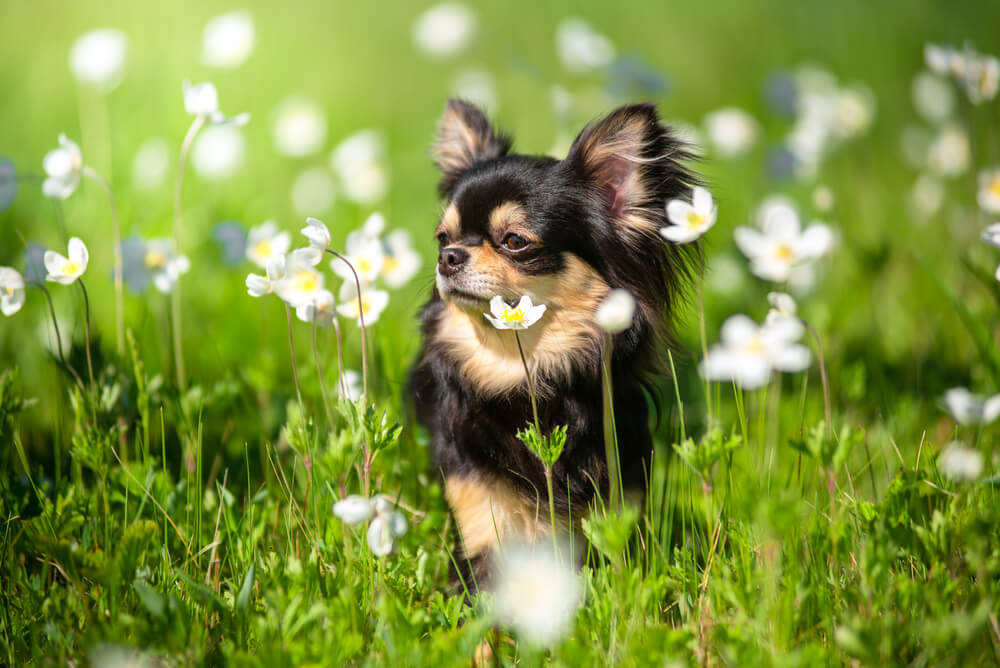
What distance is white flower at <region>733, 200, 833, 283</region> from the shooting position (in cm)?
193

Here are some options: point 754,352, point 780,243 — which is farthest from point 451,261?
point 754,352

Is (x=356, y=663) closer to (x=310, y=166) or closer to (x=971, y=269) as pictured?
(x=971, y=269)

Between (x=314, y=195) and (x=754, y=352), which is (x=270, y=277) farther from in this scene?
(x=314, y=195)

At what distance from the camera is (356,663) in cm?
192

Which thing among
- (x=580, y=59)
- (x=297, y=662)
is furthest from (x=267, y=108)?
(x=297, y=662)

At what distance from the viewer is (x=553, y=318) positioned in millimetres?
2557

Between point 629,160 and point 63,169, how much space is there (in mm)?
1609

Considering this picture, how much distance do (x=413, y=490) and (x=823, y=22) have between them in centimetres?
689

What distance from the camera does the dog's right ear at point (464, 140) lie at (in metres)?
3.03

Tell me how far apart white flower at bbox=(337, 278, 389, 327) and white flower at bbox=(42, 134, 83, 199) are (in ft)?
2.64

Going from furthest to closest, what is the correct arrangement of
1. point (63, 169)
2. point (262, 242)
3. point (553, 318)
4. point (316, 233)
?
point (262, 242) < point (553, 318) < point (63, 169) < point (316, 233)

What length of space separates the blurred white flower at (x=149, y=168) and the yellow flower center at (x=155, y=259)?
6.67 feet

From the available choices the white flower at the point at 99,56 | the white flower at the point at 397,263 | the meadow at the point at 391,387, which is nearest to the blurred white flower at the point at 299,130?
the meadow at the point at 391,387

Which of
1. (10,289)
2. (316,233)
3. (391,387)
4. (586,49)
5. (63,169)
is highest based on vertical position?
(586,49)
